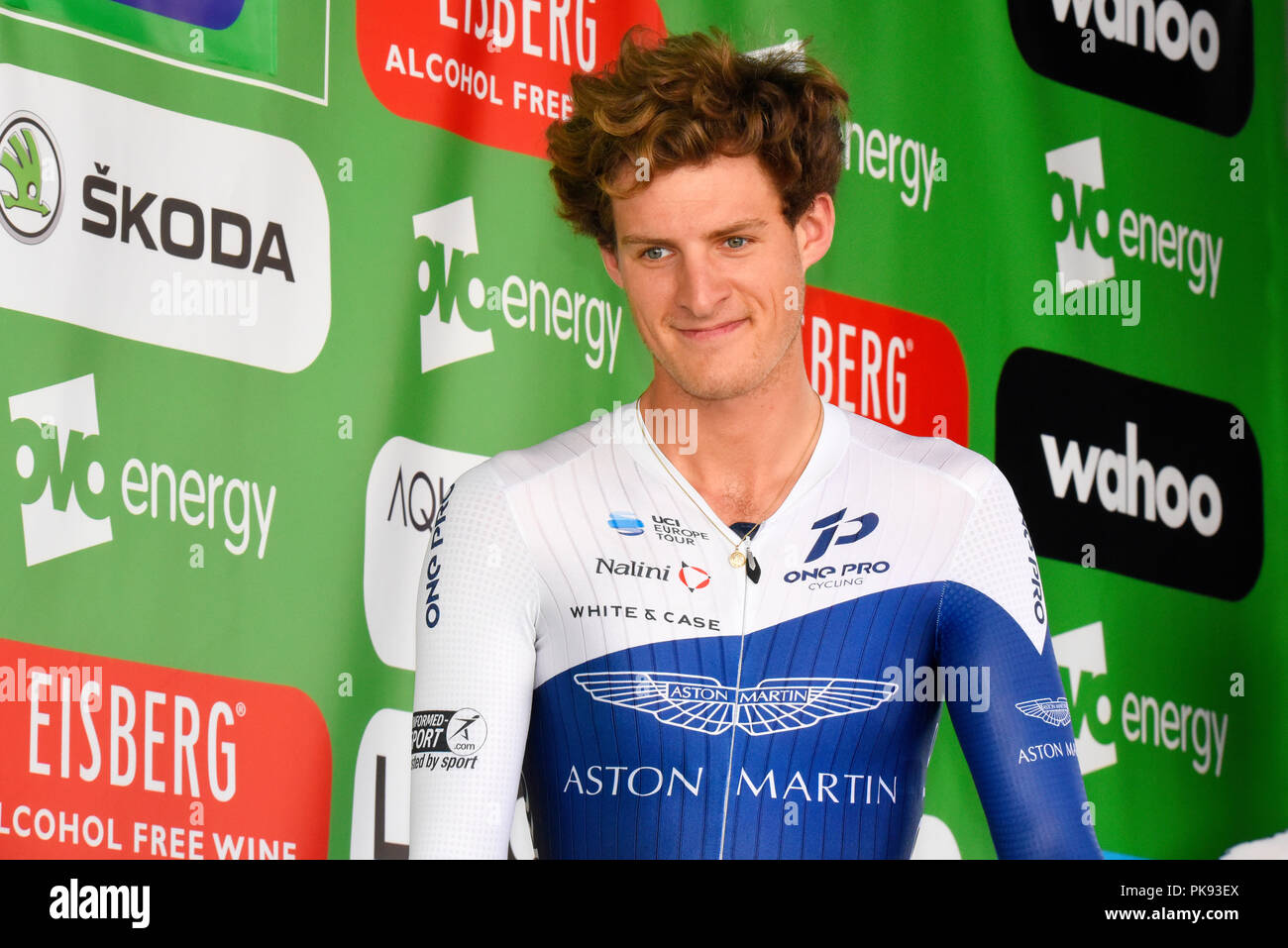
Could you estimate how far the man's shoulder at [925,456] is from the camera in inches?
88.4

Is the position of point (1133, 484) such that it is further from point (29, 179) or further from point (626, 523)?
point (29, 179)

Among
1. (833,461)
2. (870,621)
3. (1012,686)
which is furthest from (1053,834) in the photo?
(833,461)

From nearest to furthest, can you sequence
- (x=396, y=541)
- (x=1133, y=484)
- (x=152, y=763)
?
1. (x=152, y=763)
2. (x=396, y=541)
3. (x=1133, y=484)

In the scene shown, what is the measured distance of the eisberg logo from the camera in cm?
283

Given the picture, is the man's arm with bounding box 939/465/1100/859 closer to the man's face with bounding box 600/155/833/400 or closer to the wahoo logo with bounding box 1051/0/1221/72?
the man's face with bounding box 600/155/833/400

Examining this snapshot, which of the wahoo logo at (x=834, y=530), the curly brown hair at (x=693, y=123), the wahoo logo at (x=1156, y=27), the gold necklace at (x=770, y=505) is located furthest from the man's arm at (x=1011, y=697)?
the wahoo logo at (x=1156, y=27)

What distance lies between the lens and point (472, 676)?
6.79 ft

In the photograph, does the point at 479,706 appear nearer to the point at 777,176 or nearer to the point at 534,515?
the point at 534,515

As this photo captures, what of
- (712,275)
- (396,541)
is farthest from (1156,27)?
(396,541)

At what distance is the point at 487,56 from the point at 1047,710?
1492mm

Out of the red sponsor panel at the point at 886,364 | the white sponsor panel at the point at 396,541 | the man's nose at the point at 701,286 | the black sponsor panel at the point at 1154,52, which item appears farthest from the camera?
the black sponsor panel at the point at 1154,52

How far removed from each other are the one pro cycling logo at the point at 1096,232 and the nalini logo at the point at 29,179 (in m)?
1.83

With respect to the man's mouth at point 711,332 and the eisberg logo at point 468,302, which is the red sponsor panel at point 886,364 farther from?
the man's mouth at point 711,332
